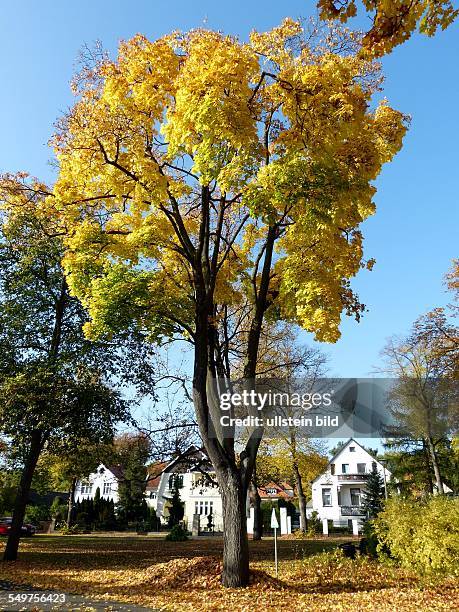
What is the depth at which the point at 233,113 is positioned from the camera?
308 inches

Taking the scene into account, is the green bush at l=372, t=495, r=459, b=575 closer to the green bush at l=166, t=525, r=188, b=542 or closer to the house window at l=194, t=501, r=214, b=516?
the green bush at l=166, t=525, r=188, b=542

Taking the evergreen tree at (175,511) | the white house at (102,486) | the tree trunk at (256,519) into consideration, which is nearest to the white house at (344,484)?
the evergreen tree at (175,511)

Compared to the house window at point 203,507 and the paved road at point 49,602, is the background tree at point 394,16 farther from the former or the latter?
the house window at point 203,507

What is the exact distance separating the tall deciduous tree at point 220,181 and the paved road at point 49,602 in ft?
7.45

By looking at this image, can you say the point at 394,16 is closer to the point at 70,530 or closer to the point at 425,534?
the point at 425,534

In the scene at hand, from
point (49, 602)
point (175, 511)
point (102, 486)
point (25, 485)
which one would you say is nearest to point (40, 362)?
point (25, 485)

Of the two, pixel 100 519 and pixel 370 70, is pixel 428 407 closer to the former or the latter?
pixel 370 70

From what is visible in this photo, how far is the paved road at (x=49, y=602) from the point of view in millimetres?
8031

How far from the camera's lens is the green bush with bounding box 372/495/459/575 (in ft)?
29.4

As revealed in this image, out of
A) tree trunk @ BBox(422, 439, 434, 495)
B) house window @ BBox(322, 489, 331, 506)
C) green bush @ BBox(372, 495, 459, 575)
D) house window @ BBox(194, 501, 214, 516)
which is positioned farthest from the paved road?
house window @ BBox(322, 489, 331, 506)

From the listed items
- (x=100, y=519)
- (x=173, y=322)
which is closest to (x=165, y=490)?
(x=100, y=519)

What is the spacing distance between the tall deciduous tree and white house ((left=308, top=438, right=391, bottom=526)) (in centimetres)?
3821

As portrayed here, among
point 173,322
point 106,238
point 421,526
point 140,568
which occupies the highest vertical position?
point 106,238

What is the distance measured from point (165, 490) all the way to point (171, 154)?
159ft
